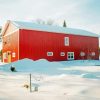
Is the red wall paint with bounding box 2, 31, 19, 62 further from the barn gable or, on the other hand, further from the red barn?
the barn gable

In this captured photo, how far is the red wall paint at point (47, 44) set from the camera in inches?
1107

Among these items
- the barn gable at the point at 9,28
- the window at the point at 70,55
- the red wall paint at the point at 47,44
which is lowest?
the window at the point at 70,55

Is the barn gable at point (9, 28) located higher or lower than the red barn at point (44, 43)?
higher

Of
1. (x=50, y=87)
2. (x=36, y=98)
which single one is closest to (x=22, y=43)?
(x=50, y=87)

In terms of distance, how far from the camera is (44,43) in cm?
2956

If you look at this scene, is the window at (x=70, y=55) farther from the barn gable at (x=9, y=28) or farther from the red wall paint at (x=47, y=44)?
the barn gable at (x=9, y=28)

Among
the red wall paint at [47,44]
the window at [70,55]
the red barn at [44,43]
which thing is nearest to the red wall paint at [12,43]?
the red barn at [44,43]

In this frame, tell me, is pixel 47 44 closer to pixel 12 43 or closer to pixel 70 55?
pixel 70 55

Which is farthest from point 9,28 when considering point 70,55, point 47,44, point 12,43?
point 70,55

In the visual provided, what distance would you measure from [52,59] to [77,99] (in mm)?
23296

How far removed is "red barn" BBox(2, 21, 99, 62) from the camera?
28172 mm

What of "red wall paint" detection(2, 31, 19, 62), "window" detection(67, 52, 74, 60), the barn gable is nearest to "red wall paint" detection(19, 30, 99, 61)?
"window" detection(67, 52, 74, 60)

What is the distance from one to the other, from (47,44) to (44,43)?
537 mm

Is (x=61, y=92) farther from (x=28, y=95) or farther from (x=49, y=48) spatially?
(x=49, y=48)
